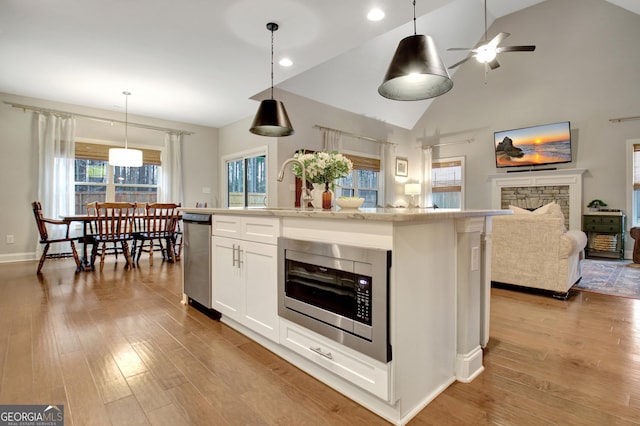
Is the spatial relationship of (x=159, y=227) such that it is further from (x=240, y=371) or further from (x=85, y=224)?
(x=240, y=371)

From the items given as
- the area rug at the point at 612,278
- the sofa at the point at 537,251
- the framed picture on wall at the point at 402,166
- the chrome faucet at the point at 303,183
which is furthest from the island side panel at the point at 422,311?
the framed picture on wall at the point at 402,166

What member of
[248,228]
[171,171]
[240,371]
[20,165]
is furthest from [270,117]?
[20,165]

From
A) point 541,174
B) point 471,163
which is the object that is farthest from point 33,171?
point 541,174

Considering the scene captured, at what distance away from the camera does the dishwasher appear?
8.93 ft

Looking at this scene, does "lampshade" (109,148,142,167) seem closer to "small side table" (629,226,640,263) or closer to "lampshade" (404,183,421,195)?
"lampshade" (404,183,421,195)

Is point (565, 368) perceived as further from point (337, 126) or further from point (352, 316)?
point (337, 126)

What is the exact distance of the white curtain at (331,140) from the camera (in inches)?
241

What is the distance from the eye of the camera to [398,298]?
139 cm

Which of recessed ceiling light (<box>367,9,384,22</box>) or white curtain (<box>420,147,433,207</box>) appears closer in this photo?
recessed ceiling light (<box>367,9,384,22</box>)

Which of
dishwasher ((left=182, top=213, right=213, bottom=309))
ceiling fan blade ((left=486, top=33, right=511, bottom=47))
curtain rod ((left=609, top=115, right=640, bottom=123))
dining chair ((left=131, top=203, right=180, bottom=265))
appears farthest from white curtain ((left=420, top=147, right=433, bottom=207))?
dishwasher ((left=182, top=213, right=213, bottom=309))

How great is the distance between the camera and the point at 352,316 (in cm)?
153

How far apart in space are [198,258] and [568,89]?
7378mm

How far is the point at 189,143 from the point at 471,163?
6401mm

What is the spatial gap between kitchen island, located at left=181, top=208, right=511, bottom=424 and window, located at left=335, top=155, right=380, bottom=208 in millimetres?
4792
